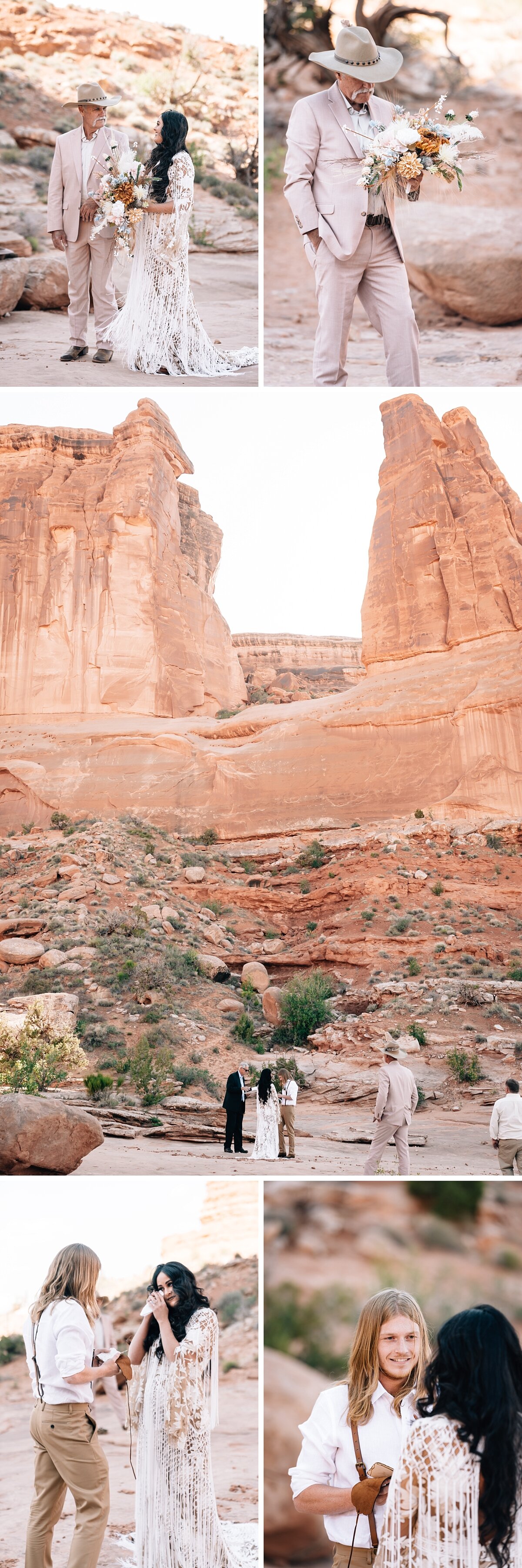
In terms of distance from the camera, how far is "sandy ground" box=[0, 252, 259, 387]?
27.3 ft

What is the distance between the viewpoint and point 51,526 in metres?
10.7

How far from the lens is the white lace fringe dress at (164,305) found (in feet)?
26.6

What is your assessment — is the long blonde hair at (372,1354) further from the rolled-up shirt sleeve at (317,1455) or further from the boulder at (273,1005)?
the boulder at (273,1005)

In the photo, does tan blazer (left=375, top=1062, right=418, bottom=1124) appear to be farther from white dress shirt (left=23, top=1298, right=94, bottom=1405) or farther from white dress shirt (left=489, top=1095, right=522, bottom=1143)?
white dress shirt (left=23, top=1298, right=94, bottom=1405)

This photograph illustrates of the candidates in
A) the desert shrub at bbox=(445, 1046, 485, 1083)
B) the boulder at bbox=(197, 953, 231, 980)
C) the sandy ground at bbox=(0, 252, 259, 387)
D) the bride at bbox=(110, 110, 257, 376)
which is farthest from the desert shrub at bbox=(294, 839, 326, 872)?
the bride at bbox=(110, 110, 257, 376)

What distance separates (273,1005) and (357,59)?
6.89 m

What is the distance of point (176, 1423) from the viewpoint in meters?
4.46

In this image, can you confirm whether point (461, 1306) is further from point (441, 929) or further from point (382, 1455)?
point (441, 929)

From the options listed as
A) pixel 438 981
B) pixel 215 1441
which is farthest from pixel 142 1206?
pixel 438 981

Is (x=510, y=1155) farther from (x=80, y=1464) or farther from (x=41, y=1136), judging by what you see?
(x=80, y=1464)

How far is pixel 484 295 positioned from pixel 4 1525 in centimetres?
1088

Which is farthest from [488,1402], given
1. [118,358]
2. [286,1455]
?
[118,358]

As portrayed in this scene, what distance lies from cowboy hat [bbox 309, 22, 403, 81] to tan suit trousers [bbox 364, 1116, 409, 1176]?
670 centimetres

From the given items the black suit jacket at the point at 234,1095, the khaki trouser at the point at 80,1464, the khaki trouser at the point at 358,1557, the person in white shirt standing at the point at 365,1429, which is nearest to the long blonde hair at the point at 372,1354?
the person in white shirt standing at the point at 365,1429
